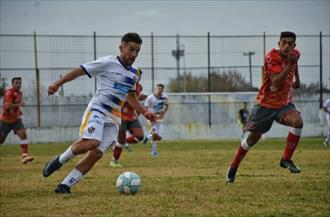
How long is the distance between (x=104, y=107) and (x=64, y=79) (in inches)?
35.2

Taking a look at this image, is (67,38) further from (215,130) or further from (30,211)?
(30,211)

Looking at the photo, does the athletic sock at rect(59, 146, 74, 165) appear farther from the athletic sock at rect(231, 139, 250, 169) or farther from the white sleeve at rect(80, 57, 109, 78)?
the athletic sock at rect(231, 139, 250, 169)

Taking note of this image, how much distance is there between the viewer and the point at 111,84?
9359mm

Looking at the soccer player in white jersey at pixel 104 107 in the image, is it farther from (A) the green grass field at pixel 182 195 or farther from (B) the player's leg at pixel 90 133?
(A) the green grass field at pixel 182 195

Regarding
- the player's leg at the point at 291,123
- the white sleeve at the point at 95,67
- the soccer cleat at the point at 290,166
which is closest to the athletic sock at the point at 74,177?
the white sleeve at the point at 95,67

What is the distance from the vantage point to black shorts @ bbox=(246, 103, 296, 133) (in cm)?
1071

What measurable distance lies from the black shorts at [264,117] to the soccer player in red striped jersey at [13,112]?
27.8ft

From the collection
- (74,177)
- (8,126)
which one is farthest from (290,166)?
(8,126)

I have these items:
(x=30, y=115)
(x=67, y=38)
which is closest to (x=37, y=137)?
(x=30, y=115)

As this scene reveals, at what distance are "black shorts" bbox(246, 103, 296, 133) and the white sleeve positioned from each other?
9.04 feet

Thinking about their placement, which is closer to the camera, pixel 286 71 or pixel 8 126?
pixel 286 71

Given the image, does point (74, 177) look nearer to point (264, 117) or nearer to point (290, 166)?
point (264, 117)

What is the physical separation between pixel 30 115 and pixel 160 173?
2101cm

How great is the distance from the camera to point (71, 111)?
33.2 metres
